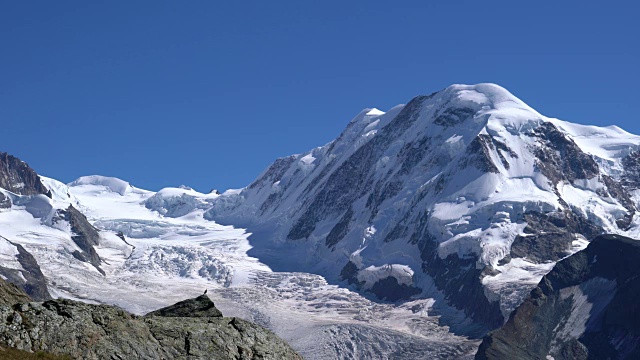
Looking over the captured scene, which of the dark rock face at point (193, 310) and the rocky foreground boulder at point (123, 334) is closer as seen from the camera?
the rocky foreground boulder at point (123, 334)

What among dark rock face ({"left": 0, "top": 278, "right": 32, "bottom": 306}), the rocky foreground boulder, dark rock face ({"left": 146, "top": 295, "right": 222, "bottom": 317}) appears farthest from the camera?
dark rock face ({"left": 146, "top": 295, "right": 222, "bottom": 317})

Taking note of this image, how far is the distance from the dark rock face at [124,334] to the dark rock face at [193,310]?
801 millimetres

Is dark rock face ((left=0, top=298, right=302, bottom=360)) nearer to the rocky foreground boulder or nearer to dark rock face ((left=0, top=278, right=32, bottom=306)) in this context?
the rocky foreground boulder

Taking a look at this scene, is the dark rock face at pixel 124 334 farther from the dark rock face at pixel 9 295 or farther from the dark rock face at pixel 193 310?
the dark rock face at pixel 9 295

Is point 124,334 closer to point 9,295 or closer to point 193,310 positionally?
point 9,295

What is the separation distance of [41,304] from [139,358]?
4669 mm

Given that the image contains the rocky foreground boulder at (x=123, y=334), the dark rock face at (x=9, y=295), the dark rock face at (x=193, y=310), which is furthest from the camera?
the dark rock face at (x=193, y=310)

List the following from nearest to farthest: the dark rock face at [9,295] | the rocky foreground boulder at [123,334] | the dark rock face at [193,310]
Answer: the rocky foreground boulder at [123,334], the dark rock face at [9,295], the dark rock face at [193,310]

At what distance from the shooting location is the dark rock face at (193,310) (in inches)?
2219

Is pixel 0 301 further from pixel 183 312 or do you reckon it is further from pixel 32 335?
pixel 183 312

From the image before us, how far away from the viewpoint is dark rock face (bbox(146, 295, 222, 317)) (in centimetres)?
5638

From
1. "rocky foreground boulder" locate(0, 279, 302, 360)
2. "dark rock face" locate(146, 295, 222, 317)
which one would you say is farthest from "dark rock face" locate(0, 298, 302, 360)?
"dark rock face" locate(146, 295, 222, 317)

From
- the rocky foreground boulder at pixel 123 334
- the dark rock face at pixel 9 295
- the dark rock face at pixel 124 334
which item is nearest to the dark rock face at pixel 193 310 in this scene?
the rocky foreground boulder at pixel 123 334

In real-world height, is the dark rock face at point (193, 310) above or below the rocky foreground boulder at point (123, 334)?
above
